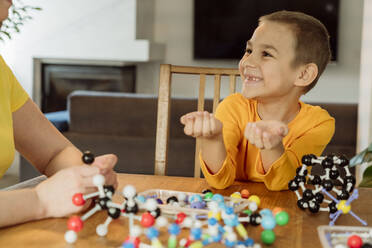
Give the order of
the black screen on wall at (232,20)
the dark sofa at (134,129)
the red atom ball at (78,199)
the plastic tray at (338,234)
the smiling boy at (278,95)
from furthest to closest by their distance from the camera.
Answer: the black screen on wall at (232,20) → the dark sofa at (134,129) → the smiling boy at (278,95) → the red atom ball at (78,199) → the plastic tray at (338,234)

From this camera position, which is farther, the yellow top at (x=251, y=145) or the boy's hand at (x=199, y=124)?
the yellow top at (x=251, y=145)

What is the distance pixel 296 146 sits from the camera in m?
1.31

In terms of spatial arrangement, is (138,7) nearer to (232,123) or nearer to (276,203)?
(232,123)

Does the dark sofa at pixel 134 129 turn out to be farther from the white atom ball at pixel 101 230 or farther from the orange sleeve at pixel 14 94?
the white atom ball at pixel 101 230

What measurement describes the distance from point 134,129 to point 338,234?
91.2 inches

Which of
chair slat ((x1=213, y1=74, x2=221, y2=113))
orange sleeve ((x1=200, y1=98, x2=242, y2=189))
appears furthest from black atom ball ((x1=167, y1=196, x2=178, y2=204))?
chair slat ((x1=213, y1=74, x2=221, y2=113))

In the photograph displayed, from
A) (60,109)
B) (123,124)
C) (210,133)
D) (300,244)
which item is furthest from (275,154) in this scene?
(60,109)

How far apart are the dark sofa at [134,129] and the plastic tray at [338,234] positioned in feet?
6.99

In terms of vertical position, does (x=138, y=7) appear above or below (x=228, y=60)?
above

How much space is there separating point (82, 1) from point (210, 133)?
4.96m

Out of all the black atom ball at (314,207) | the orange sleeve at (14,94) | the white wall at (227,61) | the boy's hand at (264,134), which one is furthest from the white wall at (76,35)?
the black atom ball at (314,207)

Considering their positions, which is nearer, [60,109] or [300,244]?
[300,244]

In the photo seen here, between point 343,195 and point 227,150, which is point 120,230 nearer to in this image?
point 343,195

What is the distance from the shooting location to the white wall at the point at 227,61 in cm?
574
